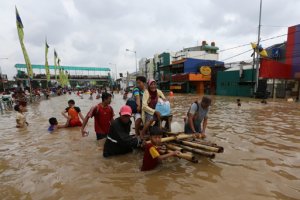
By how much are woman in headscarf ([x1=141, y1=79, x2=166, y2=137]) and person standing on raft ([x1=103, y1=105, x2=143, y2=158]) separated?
0.53 metres

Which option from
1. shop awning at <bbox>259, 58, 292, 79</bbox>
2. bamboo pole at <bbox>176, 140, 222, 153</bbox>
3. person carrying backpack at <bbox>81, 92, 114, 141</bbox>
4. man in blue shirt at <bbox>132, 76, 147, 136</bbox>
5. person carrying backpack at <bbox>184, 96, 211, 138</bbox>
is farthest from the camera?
shop awning at <bbox>259, 58, 292, 79</bbox>

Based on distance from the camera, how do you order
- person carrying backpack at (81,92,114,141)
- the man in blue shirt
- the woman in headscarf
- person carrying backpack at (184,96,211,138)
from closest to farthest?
the woman in headscarf < person carrying backpack at (184,96,211,138) < the man in blue shirt < person carrying backpack at (81,92,114,141)

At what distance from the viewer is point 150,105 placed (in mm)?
5453

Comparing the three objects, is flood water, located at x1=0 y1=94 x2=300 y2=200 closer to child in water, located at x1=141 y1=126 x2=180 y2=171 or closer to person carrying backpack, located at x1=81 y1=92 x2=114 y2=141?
child in water, located at x1=141 y1=126 x2=180 y2=171

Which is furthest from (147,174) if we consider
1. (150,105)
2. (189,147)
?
(150,105)

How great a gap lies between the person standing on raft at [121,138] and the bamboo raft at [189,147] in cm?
71

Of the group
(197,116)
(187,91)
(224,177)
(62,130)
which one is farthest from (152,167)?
(187,91)

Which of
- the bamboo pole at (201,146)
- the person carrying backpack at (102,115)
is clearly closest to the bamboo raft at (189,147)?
the bamboo pole at (201,146)

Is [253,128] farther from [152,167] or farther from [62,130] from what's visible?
[62,130]

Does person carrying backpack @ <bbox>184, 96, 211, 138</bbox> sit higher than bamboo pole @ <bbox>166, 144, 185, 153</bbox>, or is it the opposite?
person carrying backpack @ <bbox>184, 96, 211, 138</bbox>

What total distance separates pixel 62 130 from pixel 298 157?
803cm

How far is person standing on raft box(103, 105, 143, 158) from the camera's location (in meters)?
4.77

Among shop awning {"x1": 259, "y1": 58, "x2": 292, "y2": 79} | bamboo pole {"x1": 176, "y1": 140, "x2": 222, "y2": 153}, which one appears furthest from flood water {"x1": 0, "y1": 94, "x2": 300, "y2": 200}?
shop awning {"x1": 259, "y1": 58, "x2": 292, "y2": 79}

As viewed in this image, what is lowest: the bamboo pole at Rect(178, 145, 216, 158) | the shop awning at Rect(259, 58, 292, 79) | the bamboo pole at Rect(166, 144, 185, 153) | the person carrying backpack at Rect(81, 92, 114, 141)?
the bamboo pole at Rect(178, 145, 216, 158)
